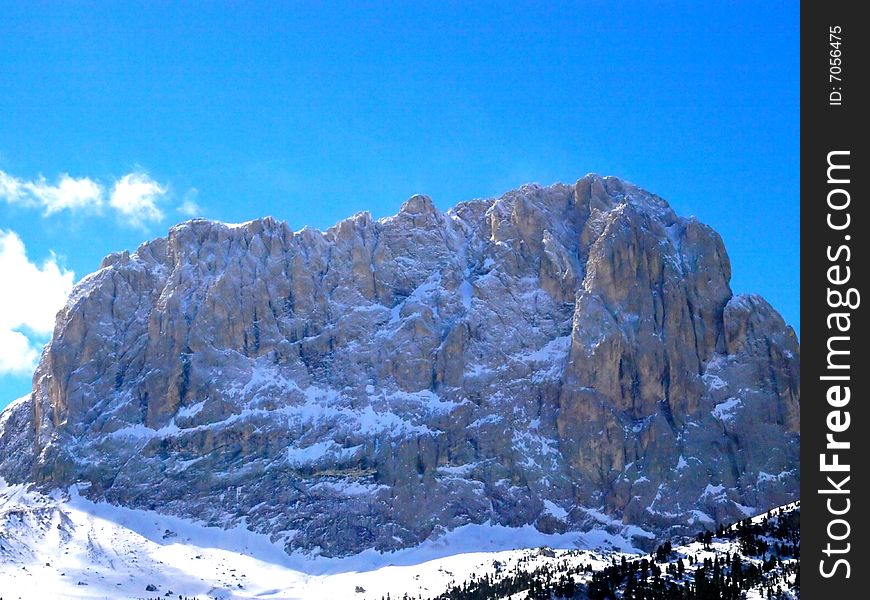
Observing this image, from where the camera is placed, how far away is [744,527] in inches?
6634

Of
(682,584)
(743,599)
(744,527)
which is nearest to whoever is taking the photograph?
(743,599)

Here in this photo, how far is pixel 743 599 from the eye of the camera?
129 m
